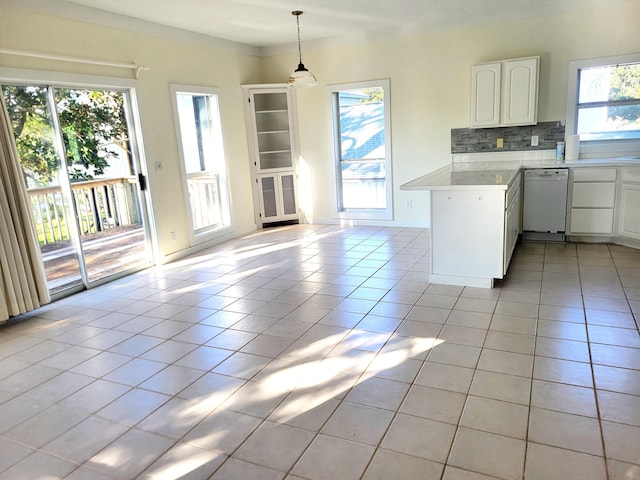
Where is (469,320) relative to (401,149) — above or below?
below

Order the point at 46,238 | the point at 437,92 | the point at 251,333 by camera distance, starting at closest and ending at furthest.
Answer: the point at 251,333 < the point at 46,238 < the point at 437,92

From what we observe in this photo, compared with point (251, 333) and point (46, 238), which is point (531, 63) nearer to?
point (251, 333)

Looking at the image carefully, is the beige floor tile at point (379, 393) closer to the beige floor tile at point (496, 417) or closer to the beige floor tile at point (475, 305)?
the beige floor tile at point (496, 417)

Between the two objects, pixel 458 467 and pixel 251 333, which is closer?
pixel 458 467

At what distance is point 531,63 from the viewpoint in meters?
5.28

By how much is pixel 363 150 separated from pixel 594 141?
2980 mm

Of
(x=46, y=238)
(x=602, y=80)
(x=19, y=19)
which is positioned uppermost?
(x=19, y=19)

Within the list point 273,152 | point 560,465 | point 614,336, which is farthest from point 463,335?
point 273,152

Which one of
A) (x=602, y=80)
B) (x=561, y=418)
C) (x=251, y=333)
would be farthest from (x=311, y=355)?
(x=602, y=80)

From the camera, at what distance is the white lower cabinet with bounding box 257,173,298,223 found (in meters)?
7.09

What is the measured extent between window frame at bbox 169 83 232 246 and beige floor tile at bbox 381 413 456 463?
4.26 m

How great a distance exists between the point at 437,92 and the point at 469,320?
3.81 m

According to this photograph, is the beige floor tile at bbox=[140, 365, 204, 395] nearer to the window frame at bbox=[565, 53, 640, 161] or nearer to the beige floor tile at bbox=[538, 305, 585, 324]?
the beige floor tile at bbox=[538, 305, 585, 324]

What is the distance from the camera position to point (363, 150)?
684 cm
